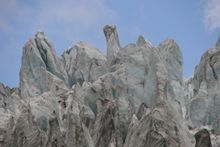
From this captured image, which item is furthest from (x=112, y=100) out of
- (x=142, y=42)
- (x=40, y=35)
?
(x=40, y=35)

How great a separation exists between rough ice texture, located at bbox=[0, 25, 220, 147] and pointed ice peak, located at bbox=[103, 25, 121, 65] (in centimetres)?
13

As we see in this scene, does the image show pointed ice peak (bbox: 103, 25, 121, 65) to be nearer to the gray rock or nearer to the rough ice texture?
the rough ice texture

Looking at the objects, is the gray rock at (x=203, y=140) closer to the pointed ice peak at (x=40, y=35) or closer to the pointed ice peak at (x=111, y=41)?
the pointed ice peak at (x=111, y=41)

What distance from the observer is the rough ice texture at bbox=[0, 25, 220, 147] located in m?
29.0

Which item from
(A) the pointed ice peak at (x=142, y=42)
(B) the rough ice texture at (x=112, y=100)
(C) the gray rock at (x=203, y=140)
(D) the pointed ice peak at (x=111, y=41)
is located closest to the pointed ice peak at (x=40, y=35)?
(B) the rough ice texture at (x=112, y=100)

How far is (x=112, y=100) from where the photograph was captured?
45.8 meters

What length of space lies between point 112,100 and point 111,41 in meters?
25.9

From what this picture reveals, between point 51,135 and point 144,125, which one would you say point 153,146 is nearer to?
point 144,125

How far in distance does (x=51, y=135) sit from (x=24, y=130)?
20.1 ft

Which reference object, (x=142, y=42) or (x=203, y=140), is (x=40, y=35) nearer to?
(x=142, y=42)

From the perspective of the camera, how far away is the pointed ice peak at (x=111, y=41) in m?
69.3

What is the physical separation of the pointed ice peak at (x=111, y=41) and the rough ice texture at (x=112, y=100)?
13 cm

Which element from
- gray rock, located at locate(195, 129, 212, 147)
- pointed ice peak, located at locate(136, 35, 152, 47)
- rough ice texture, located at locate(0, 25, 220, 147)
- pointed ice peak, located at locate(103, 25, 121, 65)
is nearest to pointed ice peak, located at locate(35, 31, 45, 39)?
rough ice texture, located at locate(0, 25, 220, 147)

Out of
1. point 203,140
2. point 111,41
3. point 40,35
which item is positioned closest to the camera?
point 203,140
